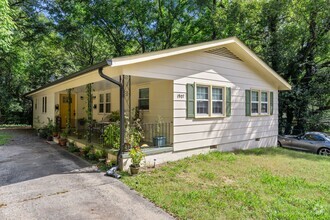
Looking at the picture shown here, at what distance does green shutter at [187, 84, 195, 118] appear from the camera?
7.05 meters

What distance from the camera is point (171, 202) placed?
3.96 metres

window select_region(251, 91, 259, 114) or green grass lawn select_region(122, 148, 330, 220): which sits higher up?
window select_region(251, 91, 259, 114)

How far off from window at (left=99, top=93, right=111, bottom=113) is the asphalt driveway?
521 centimetres

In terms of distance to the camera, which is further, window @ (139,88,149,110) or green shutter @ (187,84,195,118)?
window @ (139,88,149,110)

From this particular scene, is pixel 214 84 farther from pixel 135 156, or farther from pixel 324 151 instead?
pixel 324 151

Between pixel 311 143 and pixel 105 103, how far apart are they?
10.7 meters

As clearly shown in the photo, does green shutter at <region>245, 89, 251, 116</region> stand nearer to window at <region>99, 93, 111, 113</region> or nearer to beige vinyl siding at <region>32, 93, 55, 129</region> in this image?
window at <region>99, 93, 111, 113</region>

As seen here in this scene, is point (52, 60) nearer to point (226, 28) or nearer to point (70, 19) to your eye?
point (70, 19)

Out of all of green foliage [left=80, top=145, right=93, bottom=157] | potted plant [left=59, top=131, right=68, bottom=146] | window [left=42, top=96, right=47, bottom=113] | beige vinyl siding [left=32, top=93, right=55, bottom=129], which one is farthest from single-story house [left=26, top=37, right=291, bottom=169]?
window [left=42, top=96, right=47, bottom=113]

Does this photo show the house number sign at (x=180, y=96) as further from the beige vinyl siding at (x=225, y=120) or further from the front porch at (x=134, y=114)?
the front porch at (x=134, y=114)

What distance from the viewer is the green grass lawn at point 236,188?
372 cm

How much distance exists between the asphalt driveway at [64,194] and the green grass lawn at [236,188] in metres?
0.39

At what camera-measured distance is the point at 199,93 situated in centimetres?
755

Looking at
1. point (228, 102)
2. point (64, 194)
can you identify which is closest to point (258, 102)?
point (228, 102)
